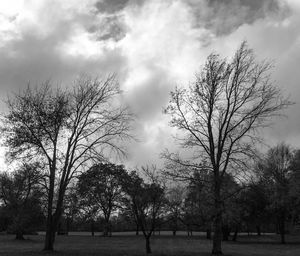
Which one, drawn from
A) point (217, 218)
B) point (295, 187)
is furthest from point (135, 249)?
point (295, 187)

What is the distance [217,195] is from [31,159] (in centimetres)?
1506

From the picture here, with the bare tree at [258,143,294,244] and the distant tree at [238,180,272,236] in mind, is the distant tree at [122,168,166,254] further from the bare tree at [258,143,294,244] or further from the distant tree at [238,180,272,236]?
the distant tree at [238,180,272,236]

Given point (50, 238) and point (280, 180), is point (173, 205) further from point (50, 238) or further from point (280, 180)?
point (280, 180)

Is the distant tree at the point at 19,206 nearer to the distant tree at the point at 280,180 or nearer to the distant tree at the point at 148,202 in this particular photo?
the distant tree at the point at 148,202

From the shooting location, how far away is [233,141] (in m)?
28.6

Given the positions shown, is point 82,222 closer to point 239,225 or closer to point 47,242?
point 239,225

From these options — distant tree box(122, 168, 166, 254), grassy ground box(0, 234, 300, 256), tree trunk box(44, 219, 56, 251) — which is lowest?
grassy ground box(0, 234, 300, 256)

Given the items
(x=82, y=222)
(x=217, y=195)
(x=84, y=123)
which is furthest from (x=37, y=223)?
(x=217, y=195)

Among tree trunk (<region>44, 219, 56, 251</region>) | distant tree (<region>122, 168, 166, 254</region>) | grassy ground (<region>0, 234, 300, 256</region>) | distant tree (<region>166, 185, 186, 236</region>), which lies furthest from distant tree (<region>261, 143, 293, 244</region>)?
tree trunk (<region>44, 219, 56, 251</region>)

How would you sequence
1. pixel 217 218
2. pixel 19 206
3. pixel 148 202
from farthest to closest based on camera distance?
pixel 19 206, pixel 148 202, pixel 217 218

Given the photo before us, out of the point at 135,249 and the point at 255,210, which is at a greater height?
the point at 255,210

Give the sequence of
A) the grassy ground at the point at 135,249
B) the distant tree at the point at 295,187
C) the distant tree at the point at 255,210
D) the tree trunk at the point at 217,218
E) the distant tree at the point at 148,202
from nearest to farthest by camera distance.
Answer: the tree trunk at the point at 217,218 → the grassy ground at the point at 135,249 → the distant tree at the point at 148,202 → the distant tree at the point at 295,187 → the distant tree at the point at 255,210

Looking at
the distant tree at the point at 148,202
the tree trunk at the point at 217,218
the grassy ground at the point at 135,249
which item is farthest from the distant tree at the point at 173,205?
the tree trunk at the point at 217,218

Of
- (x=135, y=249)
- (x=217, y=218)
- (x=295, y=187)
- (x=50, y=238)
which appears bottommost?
(x=135, y=249)
